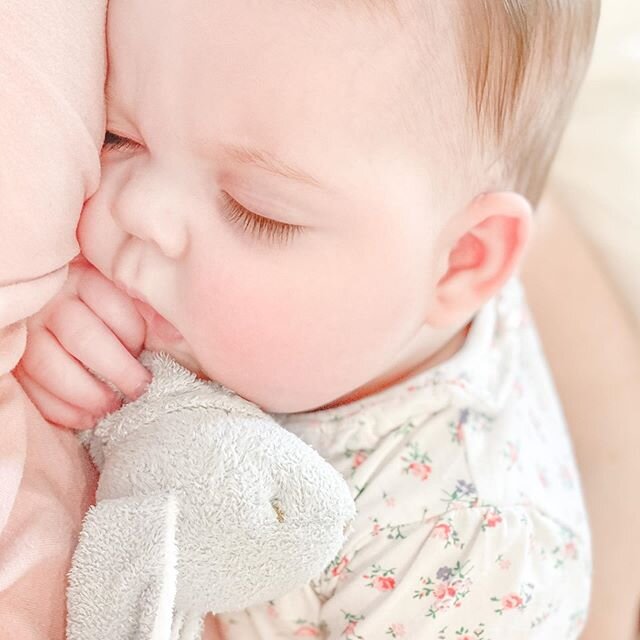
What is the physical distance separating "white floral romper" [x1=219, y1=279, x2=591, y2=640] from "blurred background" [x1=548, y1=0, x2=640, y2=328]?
0.38 metres

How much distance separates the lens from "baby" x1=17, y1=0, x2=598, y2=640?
0.74 metres

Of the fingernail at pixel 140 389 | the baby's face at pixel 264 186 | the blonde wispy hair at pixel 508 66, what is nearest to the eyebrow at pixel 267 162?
the baby's face at pixel 264 186

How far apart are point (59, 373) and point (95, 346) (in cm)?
4

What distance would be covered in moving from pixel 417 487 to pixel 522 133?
0.36 meters

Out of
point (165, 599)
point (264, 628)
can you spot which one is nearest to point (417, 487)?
point (264, 628)

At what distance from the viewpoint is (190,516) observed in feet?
2.49

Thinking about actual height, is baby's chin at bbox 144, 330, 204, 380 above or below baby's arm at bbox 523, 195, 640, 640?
above

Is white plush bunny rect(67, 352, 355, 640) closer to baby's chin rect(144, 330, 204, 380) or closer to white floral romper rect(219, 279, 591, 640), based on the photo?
baby's chin rect(144, 330, 204, 380)

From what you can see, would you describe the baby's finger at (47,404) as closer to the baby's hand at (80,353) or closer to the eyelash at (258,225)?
the baby's hand at (80,353)

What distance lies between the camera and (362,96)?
0.74 metres

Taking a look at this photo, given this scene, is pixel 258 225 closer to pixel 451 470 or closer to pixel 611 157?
pixel 451 470

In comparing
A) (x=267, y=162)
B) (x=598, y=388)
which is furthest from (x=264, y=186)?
(x=598, y=388)

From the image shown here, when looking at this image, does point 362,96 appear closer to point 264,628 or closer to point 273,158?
point 273,158

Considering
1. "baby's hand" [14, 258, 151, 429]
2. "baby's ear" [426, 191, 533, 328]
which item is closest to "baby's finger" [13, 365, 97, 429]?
"baby's hand" [14, 258, 151, 429]
